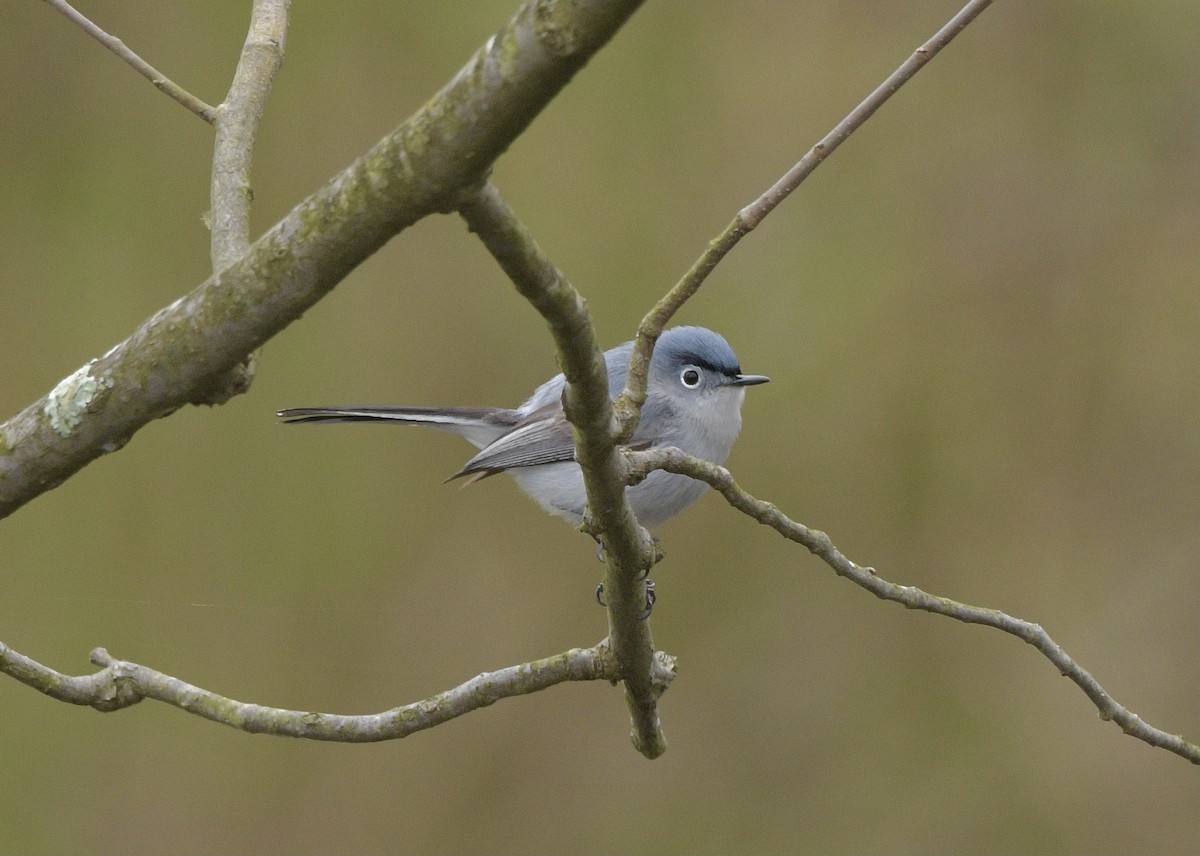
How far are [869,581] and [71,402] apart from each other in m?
0.96

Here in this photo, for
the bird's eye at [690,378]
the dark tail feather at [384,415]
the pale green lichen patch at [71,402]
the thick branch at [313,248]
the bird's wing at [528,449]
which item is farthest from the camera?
the bird's eye at [690,378]

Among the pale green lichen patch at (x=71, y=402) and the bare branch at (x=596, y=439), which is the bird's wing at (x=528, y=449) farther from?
the pale green lichen patch at (x=71, y=402)

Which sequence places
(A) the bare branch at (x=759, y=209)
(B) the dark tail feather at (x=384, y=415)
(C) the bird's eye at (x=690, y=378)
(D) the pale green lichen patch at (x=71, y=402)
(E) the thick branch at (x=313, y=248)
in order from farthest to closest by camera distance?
(C) the bird's eye at (x=690, y=378)
(B) the dark tail feather at (x=384, y=415)
(A) the bare branch at (x=759, y=209)
(D) the pale green lichen patch at (x=71, y=402)
(E) the thick branch at (x=313, y=248)

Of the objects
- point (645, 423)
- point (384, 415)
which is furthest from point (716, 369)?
point (384, 415)

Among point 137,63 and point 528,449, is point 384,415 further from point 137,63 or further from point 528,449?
point 137,63

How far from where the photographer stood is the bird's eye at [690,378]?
2.97m

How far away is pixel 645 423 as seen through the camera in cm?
299

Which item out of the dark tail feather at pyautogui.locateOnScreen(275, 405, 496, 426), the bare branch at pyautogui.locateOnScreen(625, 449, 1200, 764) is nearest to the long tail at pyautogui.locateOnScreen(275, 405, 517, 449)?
the dark tail feather at pyautogui.locateOnScreen(275, 405, 496, 426)

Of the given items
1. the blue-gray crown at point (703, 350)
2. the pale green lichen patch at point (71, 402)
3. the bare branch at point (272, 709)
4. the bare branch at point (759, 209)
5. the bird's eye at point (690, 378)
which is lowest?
the bare branch at point (272, 709)

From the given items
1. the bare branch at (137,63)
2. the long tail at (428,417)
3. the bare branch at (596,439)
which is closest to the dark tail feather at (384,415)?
the long tail at (428,417)

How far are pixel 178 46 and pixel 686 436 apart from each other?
2490 mm

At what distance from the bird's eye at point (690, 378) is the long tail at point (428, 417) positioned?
44 centimetres

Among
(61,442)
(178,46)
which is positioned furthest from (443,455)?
(61,442)

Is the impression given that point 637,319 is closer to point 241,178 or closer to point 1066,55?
point 1066,55
